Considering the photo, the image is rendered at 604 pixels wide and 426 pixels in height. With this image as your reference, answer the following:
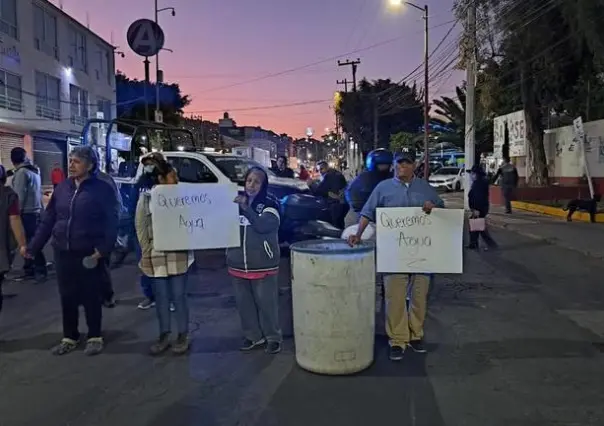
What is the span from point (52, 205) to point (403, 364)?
11.5ft

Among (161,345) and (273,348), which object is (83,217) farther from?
(273,348)

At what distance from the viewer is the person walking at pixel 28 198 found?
8.87 meters

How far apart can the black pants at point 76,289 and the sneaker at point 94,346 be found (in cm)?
5

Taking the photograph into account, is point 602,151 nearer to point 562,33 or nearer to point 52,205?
point 562,33

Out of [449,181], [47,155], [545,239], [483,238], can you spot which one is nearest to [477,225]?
[483,238]

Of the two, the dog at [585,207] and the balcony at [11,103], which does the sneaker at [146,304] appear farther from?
the balcony at [11,103]

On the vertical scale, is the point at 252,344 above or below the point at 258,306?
below

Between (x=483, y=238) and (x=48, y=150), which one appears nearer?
(x=483, y=238)

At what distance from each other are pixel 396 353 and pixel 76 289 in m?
2.96

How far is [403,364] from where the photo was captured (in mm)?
5066

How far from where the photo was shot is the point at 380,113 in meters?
64.8

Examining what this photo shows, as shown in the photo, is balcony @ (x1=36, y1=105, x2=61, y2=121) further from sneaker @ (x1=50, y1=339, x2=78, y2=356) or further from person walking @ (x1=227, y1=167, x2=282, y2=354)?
person walking @ (x1=227, y1=167, x2=282, y2=354)

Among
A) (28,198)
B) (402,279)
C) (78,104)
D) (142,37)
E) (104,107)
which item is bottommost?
(402,279)

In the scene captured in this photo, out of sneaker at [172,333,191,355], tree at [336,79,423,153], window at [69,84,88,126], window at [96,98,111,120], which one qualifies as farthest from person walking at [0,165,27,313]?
tree at [336,79,423,153]
